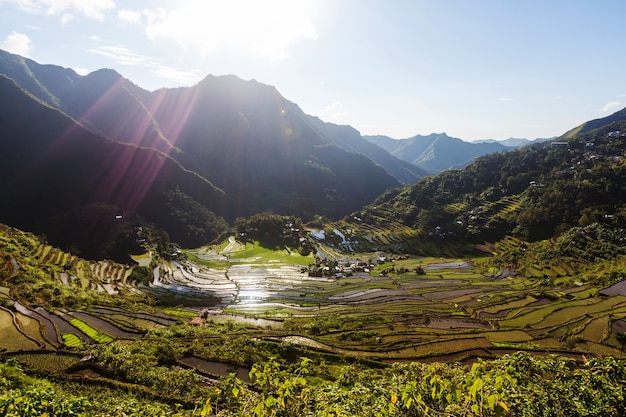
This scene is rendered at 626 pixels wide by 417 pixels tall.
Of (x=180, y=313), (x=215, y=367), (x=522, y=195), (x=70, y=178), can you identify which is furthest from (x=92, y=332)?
(x=522, y=195)

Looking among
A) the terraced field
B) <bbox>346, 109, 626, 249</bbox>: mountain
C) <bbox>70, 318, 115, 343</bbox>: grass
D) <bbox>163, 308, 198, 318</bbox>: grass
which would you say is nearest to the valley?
Result: <bbox>70, 318, 115, 343</bbox>: grass

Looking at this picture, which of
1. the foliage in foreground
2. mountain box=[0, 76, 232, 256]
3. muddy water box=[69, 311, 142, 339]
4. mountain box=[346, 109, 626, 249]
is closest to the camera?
the foliage in foreground

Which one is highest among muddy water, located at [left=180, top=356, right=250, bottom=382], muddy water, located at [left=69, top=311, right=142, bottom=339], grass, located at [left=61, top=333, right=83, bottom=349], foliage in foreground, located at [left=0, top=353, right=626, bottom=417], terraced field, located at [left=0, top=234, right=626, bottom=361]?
foliage in foreground, located at [left=0, top=353, right=626, bottom=417]

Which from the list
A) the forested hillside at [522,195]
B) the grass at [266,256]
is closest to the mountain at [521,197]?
the forested hillside at [522,195]

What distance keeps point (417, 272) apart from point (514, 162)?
404ft

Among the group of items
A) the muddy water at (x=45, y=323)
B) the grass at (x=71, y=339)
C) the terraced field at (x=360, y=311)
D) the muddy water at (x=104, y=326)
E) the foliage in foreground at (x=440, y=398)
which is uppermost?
the foliage in foreground at (x=440, y=398)

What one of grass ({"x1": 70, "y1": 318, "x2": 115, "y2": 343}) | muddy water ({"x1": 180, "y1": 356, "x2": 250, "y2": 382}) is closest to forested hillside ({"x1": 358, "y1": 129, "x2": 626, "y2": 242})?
muddy water ({"x1": 180, "y1": 356, "x2": 250, "y2": 382})

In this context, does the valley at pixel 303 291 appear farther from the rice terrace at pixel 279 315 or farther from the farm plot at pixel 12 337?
the rice terrace at pixel 279 315

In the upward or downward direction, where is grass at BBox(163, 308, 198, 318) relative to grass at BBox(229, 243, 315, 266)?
upward

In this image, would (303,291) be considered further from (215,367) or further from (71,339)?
(71,339)

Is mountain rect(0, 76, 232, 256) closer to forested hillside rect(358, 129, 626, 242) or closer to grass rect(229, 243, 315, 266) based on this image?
grass rect(229, 243, 315, 266)

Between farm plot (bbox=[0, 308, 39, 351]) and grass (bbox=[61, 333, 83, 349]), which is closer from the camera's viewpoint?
farm plot (bbox=[0, 308, 39, 351])

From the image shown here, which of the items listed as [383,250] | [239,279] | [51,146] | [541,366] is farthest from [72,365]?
[51,146]

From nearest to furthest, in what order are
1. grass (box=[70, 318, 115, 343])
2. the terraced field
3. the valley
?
the valley → grass (box=[70, 318, 115, 343]) → the terraced field
